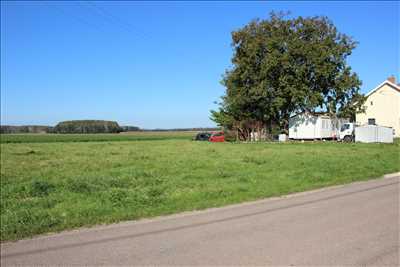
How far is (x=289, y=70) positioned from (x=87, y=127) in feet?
277

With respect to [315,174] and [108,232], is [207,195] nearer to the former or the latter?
[108,232]

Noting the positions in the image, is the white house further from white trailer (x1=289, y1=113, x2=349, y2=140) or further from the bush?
the bush

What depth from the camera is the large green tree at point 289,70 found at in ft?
139

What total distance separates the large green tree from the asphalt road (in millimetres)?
35935

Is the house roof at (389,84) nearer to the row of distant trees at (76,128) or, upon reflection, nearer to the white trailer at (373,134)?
the white trailer at (373,134)

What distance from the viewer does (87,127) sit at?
115188mm

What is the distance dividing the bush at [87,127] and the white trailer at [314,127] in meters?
78.3

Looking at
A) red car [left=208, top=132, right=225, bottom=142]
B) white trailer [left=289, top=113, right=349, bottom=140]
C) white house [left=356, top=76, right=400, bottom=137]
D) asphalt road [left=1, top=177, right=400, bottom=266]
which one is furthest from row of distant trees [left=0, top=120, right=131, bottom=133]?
asphalt road [left=1, top=177, right=400, bottom=266]

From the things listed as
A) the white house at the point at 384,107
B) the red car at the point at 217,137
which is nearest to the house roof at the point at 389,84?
the white house at the point at 384,107

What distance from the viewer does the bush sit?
114 metres

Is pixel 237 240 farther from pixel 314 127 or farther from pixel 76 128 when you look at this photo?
pixel 76 128

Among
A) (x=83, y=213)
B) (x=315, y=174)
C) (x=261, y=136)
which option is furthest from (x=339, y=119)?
(x=83, y=213)

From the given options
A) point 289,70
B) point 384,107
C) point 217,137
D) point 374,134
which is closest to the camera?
point 374,134

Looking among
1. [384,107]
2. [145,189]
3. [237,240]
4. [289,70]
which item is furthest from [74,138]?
[237,240]
